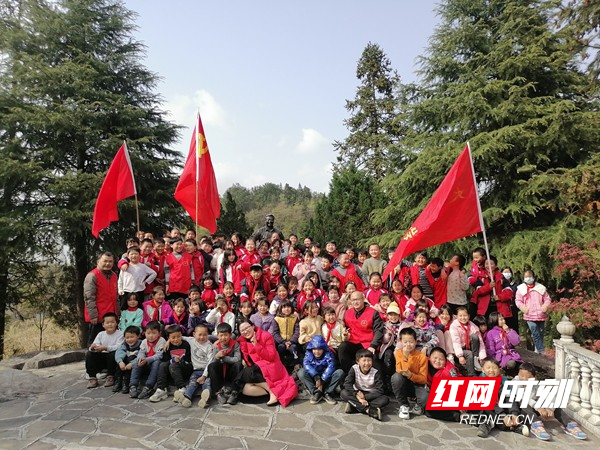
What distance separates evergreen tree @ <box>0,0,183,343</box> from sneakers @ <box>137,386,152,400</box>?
6.66 meters

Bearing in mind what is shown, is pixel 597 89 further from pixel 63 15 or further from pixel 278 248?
pixel 63 15

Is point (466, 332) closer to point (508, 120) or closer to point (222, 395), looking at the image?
point (222, 395)

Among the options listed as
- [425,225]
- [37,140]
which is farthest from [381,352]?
[37,140]

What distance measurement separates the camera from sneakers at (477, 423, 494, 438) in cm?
465

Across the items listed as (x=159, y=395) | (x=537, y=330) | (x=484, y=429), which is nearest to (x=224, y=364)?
(x=159, y=395)

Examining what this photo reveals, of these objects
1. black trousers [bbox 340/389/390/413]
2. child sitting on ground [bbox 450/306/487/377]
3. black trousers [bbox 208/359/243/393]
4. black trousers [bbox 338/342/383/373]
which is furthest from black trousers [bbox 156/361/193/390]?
child sitting on ground [bbox 450/306/487/377]

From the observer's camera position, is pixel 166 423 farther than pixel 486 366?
No

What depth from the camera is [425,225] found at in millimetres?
5562

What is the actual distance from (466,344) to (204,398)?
3.58 metres

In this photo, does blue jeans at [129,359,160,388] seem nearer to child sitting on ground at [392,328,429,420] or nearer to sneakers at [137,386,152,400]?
sneakers at [137,386,152,400]

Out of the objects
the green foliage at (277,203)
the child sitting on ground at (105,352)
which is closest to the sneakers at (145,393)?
the child sitting on ground at (105,352)

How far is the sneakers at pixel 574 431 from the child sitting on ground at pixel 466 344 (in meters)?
1.12

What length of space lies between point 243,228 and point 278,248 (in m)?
8.84

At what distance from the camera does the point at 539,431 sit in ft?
15.4
